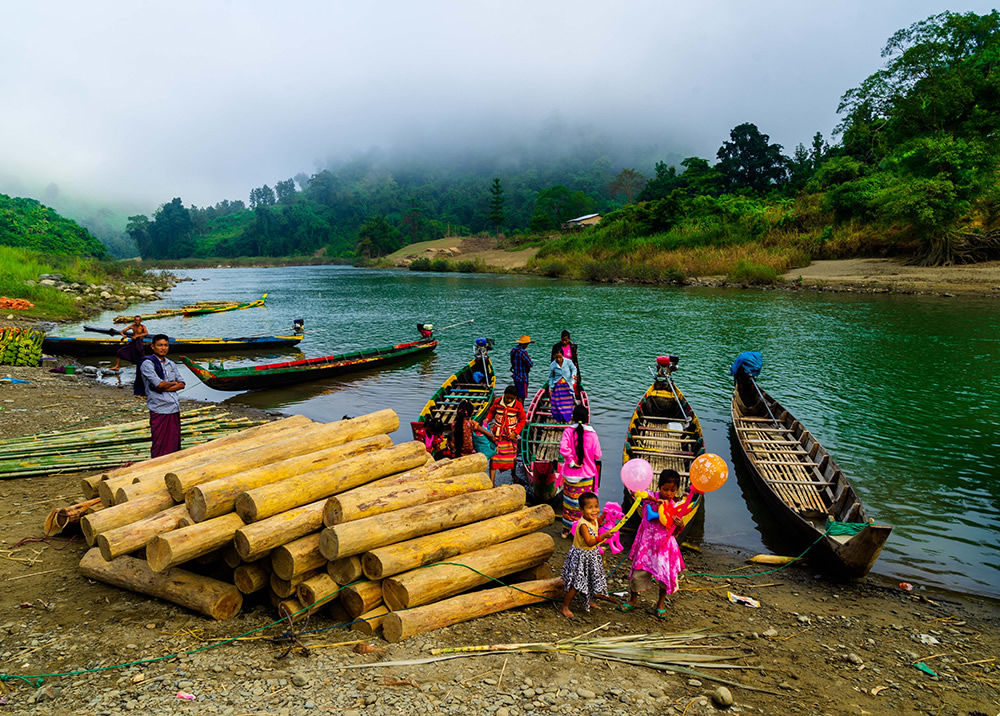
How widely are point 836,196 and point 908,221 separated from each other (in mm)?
10137

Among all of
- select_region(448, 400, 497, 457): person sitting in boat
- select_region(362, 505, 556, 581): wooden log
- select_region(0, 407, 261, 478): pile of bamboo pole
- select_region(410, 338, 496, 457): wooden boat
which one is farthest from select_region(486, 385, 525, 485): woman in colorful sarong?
select_region(0, 407, 261, 478): pile of bamboo pole

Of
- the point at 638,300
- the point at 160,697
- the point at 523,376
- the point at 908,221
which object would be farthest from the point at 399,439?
the point at 908,221

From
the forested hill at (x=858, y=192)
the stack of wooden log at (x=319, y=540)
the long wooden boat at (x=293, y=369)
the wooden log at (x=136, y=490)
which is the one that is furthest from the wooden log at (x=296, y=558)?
the forested hill at (x=858, y=192)

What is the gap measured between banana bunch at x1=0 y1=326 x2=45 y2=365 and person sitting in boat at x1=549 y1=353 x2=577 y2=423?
1778 centimetres

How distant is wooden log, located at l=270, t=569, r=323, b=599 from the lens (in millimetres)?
5047

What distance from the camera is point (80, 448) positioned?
Answer: 382 inches

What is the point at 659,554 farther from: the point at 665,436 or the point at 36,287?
the point at 36,287

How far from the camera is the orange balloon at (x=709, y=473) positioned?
6188 millimetres

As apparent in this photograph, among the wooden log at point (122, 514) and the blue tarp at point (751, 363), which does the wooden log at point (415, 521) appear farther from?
the blue tarp at point (751, 363)

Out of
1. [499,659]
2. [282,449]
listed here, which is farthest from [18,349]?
[499,659]

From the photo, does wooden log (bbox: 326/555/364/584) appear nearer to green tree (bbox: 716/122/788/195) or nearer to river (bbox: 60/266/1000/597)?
river (bbox: 60/266/1000/597)

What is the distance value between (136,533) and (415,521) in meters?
2.43

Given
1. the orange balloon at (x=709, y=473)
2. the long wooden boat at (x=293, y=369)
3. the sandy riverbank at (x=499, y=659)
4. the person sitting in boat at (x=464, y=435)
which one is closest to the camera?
the sandy riverbank at (x=499, y=659)

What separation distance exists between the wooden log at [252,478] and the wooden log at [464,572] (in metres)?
1.49
